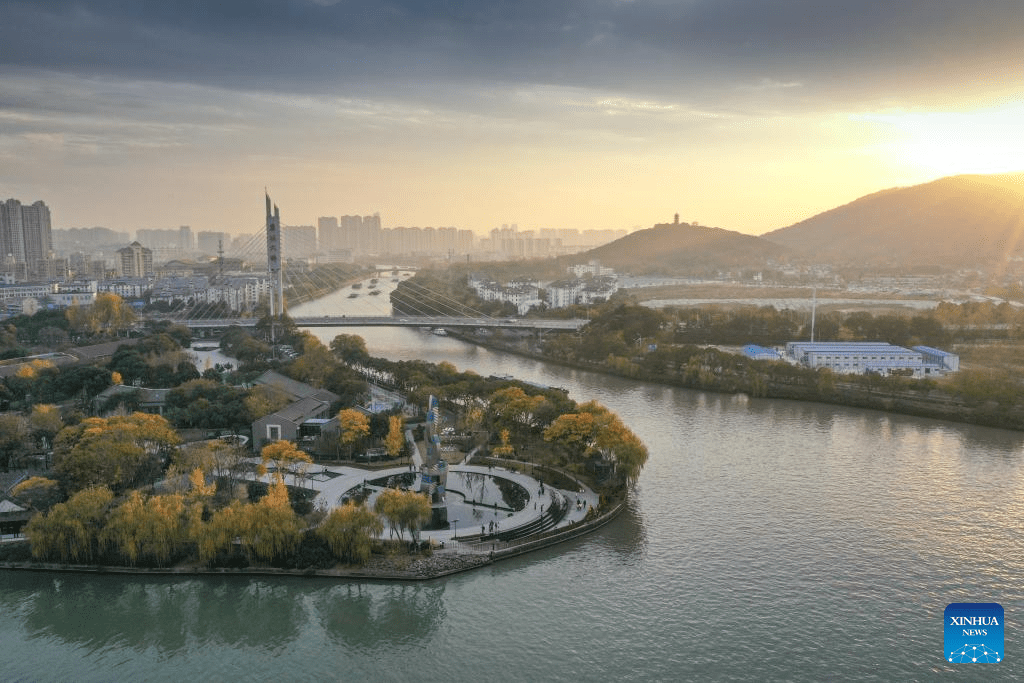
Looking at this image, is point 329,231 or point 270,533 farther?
point 329,231

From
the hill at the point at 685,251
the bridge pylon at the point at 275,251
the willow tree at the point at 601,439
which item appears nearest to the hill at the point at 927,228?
the hill at the point at 685,251

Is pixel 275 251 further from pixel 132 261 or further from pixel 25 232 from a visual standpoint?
pixel 25 232

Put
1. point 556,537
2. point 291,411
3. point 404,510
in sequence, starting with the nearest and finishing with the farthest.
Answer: point 404,510 < point 556,537 < point 291,411

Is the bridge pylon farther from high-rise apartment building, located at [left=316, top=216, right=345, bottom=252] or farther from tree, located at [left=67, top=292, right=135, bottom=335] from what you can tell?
high-rise apartment building, located at [left=316, top=216, right=345, bottom=252]

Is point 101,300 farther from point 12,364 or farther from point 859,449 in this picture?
point 859,449

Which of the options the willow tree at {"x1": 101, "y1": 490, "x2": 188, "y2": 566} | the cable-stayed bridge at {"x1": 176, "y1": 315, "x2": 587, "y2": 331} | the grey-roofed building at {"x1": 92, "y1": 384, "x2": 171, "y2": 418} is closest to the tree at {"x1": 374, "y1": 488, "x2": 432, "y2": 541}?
the willow tree at {"x1": 101, "y1": 490, "x2": 188, "y2": 566}

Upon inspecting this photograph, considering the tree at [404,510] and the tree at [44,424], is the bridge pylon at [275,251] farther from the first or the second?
the tree at [404,510]

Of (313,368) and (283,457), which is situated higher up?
(313,368)

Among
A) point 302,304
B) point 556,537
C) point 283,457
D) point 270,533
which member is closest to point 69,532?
point 270,533
